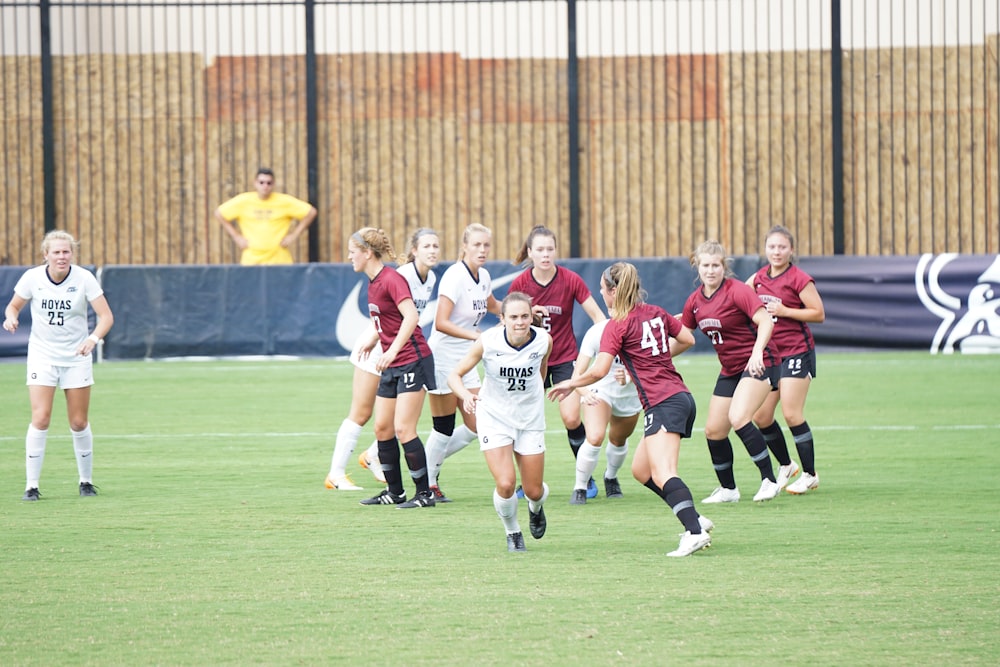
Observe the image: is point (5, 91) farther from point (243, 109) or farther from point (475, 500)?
point (475, 500)

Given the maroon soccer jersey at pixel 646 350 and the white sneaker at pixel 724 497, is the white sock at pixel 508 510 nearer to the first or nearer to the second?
the maroon soccer jersey at pixel 646 350

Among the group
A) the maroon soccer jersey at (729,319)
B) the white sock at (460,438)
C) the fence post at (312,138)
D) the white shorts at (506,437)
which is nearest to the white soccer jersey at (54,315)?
the white sock at (460,438)

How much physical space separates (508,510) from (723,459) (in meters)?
2.08

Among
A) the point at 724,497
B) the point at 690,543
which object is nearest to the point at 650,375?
the point at 690,543

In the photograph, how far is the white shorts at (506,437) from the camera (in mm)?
6941

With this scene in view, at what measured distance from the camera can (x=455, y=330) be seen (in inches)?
341

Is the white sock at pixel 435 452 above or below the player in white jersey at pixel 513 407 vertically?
below

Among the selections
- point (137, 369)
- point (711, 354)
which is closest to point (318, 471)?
point (137, 369)

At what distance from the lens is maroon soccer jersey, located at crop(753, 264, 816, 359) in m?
8.91

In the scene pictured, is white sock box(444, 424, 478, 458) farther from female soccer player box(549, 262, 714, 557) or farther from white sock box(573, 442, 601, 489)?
female soccer player box(549, 262, 714, 557)

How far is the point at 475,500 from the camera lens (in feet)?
28.5

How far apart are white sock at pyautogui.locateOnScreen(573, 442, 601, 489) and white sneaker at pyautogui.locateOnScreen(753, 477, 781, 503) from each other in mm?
1059

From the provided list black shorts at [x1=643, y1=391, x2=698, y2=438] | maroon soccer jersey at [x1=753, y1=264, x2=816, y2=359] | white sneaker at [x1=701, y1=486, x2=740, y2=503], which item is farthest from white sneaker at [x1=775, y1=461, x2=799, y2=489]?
black shorts at [x1=643, y1=391, x2=698, y2=438]

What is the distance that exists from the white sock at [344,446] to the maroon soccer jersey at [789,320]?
9.44 ft
